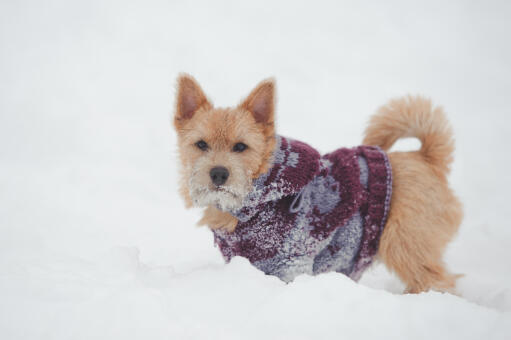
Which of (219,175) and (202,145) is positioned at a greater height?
(202,145)

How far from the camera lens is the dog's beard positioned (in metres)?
2.11

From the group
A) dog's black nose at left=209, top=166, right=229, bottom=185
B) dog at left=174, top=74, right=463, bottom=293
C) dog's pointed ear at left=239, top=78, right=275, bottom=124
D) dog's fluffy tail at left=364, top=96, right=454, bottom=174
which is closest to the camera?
dog's black nose at left=209, top=166, right=229, bottom=185

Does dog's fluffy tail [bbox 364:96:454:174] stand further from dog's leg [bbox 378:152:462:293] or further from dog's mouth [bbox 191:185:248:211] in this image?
dog's mouth [bbox 191:185:248:211]

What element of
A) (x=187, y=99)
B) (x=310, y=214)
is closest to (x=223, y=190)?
(x=310, y=214)

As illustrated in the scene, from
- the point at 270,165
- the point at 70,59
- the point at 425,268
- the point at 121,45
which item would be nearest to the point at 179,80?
the point at 270,165

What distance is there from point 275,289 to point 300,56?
271 inches

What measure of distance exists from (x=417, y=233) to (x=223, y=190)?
52.8 inches

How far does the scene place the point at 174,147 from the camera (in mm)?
4465

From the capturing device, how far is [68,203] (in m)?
3.54

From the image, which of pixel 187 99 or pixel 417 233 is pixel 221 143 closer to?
pixel 187 99

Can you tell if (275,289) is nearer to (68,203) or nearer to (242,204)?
(242,204)

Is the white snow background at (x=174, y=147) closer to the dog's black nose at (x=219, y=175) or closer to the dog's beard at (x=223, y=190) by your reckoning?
the dog's beard at (x=223, y=190)

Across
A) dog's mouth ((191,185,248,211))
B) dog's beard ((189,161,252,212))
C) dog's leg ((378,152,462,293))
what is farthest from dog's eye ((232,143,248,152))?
dog's leg ((378,152,462,293))

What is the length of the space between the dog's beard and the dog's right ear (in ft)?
1.56
